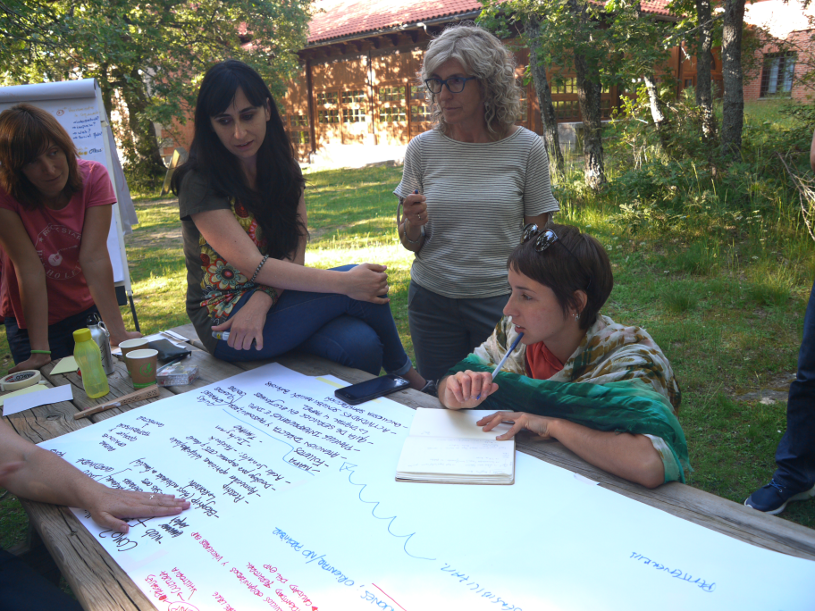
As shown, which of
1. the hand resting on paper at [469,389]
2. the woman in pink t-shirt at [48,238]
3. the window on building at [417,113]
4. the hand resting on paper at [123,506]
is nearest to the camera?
the hand resting on paper at [123,506]

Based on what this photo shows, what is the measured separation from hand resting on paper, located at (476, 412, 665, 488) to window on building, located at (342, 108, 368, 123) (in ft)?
49.4

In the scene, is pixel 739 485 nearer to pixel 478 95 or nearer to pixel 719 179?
pixel 478 95

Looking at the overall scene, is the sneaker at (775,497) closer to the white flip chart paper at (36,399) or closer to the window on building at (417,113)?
the white flip chart paper at (36,399)

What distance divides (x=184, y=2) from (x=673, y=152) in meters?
9.69

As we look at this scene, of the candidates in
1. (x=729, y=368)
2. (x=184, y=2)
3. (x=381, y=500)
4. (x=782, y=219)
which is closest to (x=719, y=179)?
(x=782, y=219)

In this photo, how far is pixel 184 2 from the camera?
10930mm

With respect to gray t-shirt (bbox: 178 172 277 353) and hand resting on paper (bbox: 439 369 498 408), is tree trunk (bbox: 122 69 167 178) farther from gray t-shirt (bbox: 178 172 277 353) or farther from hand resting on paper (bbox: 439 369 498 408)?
hand resting on paper (bbox: 439 369 498 408)

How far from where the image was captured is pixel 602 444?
114cm

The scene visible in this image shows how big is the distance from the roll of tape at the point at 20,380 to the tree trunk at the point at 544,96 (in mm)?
5676

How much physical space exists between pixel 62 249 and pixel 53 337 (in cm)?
39

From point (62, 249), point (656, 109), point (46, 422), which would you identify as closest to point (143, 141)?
point (656, 109)

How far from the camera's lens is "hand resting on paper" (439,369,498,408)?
1354 mm

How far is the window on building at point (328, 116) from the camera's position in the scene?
631 inches

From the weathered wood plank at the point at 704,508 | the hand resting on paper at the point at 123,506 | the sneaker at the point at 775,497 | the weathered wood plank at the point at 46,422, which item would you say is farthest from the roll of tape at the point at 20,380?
the sneaker at the point at 775,497
